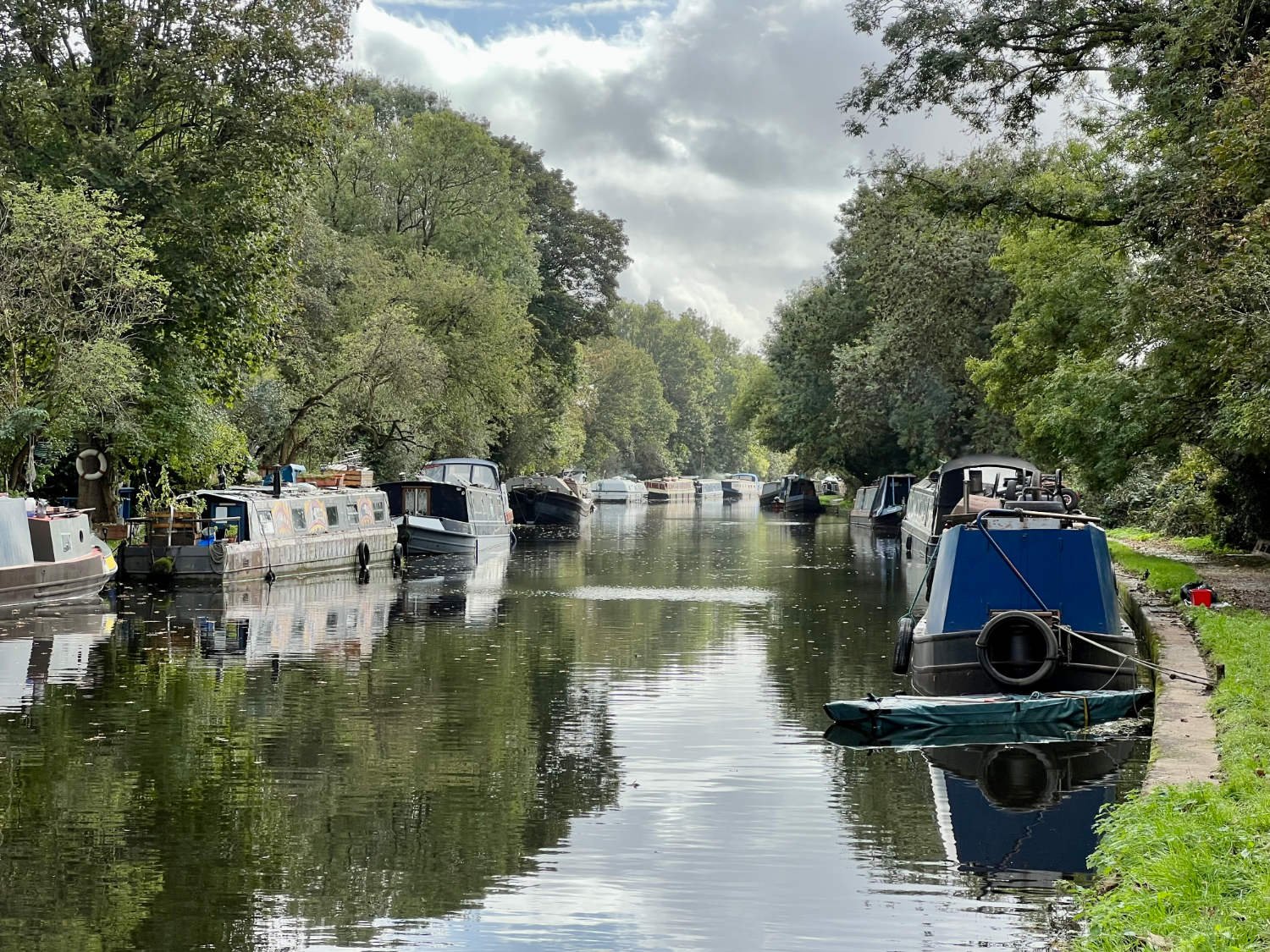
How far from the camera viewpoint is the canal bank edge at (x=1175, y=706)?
444 inches

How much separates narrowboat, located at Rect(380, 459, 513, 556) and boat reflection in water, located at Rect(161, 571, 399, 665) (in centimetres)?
862

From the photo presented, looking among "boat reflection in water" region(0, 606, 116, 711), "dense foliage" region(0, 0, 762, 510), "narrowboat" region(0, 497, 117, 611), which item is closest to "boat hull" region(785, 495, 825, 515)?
"dense foliage" region(0, 0, 762, 510)

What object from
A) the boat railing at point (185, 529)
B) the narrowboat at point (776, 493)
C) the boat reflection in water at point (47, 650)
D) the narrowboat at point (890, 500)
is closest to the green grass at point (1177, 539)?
the narrowboat at point (890, 500)

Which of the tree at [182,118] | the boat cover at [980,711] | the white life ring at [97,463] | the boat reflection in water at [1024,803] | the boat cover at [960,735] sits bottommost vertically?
the boat reflection in water at [1024,803]

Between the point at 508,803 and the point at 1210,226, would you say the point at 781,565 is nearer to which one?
the point at 1210,226

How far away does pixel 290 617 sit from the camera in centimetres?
2708

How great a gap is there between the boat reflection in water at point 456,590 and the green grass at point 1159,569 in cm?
1061

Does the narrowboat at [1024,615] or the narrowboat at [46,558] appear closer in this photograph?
the narrowboat at [1024,615]

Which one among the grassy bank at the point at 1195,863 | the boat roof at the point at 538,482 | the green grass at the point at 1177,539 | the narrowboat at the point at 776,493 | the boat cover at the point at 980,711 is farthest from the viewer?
the narrowboat at the point at 776,493

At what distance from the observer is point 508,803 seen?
1218cm

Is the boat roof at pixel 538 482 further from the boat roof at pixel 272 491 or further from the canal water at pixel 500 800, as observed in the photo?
the canal water at pixel 500 800

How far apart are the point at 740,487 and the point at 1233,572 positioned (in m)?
130

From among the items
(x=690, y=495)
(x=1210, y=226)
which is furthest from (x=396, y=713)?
(x=690, y=495)

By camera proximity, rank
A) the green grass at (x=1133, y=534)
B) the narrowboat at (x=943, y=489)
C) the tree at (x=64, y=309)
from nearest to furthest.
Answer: the tree at (x=64, y=309) → the narrowboat at (x=943, y=489) → the green grass at (x=1133, y=534)
